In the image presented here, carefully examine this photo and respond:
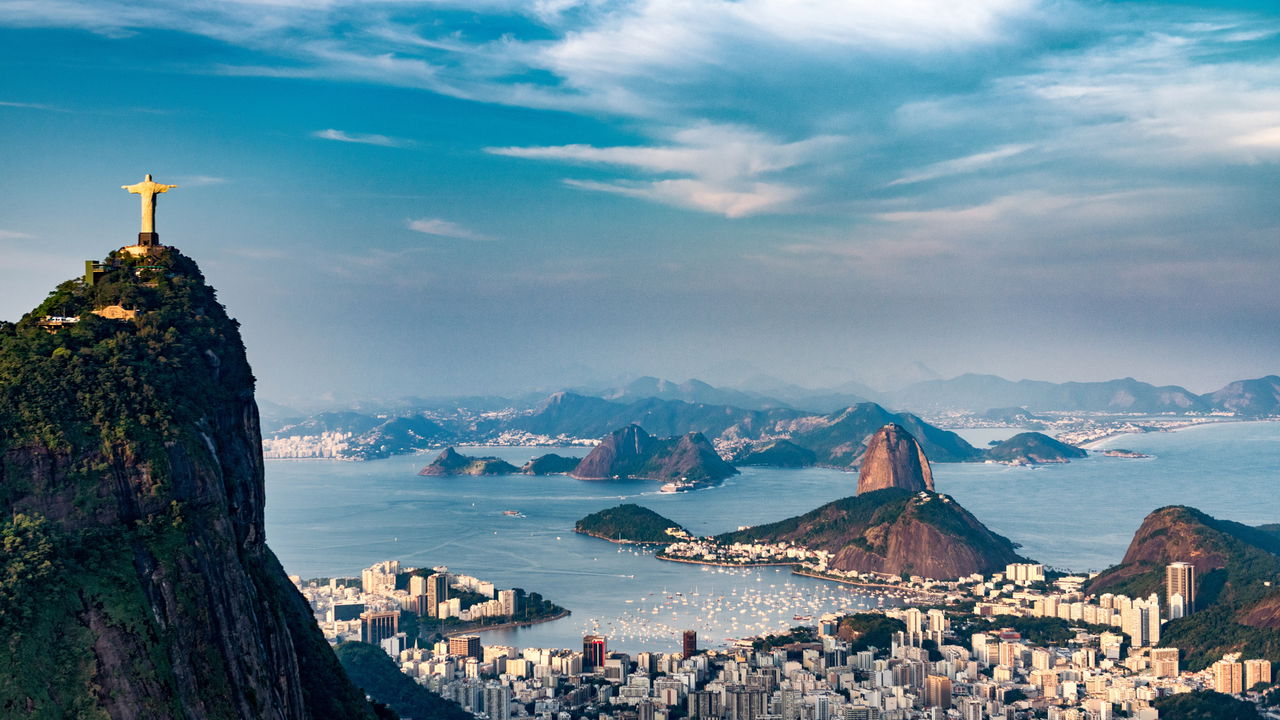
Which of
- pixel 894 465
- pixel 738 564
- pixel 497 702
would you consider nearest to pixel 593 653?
pixel 497 702

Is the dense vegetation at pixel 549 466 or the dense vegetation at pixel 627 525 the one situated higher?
the dense vegetation at pixel 549 466

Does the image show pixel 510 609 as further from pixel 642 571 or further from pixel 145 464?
pixel 145 464

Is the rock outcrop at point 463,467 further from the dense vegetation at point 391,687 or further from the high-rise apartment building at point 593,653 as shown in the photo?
the dense vegetation at point 391,687

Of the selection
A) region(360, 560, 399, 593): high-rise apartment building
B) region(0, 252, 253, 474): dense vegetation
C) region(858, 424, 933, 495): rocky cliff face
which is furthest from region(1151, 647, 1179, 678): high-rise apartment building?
region(858, 424, 933, 495): rocky cliff face

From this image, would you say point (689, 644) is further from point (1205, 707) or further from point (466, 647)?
point (1205, 707)

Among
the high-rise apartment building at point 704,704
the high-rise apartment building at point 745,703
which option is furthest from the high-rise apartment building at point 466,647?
the high-rise apartment building at point 745,703

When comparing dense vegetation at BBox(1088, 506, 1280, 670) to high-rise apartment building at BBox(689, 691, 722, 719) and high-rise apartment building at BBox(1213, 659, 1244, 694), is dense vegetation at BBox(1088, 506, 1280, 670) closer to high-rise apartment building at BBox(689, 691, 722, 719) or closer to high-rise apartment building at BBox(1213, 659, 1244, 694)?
high-rise apartment building at BBox(1213, 659, 1244, 694)

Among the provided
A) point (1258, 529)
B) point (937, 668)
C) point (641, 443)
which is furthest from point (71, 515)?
point (641, 443)
